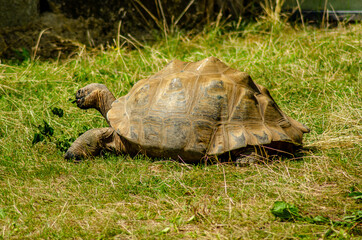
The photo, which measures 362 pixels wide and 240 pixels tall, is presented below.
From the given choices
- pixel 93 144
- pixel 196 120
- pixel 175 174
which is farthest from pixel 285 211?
pixel 93 144

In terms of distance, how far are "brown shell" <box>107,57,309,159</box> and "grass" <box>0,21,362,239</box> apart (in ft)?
0.62

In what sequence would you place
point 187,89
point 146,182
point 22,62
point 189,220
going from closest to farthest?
point 189,220, point 146,182, point 187,89, point 22,62

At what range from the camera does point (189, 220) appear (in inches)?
94.5

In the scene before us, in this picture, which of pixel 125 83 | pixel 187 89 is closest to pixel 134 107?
pixel 187 89

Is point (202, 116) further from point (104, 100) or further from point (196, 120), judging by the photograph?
point (104, 100)

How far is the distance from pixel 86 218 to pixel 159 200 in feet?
1.58

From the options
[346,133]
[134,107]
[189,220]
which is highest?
[134,107]

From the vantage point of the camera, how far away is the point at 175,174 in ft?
10.2

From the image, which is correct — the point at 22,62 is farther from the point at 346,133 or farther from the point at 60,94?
the point at 346,133

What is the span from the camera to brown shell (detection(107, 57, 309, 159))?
320 centimetres

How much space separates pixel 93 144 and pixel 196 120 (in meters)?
0.98

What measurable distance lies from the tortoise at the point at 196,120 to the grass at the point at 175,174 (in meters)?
0.14

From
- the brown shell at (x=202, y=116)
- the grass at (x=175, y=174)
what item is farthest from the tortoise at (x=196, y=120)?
the grass at (x=175, y=174)

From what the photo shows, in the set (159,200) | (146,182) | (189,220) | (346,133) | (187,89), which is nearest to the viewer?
(189,220)
